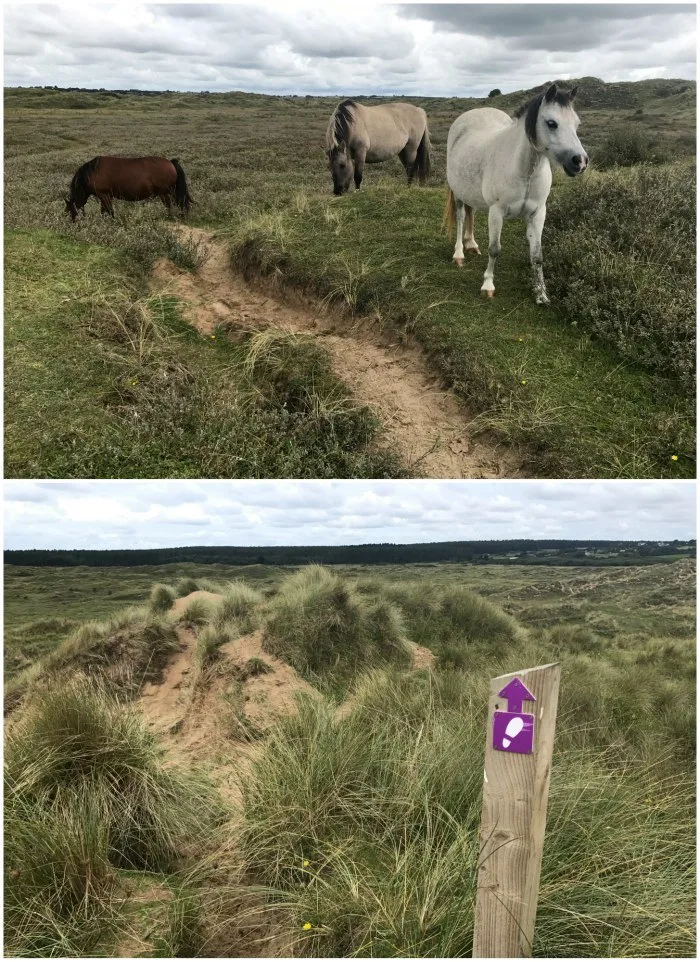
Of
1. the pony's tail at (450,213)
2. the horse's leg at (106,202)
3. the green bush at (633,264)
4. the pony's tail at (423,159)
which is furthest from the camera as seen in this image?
the pony's tail at (423,159)

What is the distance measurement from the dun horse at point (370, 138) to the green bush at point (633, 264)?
343cm

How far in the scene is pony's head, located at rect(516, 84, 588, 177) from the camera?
4809 mm

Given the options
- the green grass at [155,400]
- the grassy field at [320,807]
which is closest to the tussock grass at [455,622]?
the grassy field at [320,807]

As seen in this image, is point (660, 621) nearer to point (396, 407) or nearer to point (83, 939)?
point (396, 407)

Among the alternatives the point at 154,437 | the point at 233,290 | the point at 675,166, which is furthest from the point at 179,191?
the point at 675,166

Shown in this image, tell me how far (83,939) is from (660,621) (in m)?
8.11

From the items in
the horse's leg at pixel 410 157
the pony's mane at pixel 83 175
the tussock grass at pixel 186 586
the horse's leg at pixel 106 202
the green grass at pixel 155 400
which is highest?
the horse's leg at pixel 410 157

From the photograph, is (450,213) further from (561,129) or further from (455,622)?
(455,622)

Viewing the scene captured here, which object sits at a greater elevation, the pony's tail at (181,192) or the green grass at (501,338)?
the pony's tail at (181,192)

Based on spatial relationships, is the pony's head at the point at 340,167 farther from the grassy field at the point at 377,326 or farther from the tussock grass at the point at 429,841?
the tussock grass at the point at 429,841

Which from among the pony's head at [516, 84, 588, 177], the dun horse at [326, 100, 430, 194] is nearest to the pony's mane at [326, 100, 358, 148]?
the dun horse at [326, 100, 430, 194]

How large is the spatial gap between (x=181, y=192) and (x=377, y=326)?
5.74 meters

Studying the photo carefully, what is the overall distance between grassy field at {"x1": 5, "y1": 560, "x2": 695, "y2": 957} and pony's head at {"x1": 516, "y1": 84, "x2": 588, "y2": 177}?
4.52 metres

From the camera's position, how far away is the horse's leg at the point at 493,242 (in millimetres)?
5992
